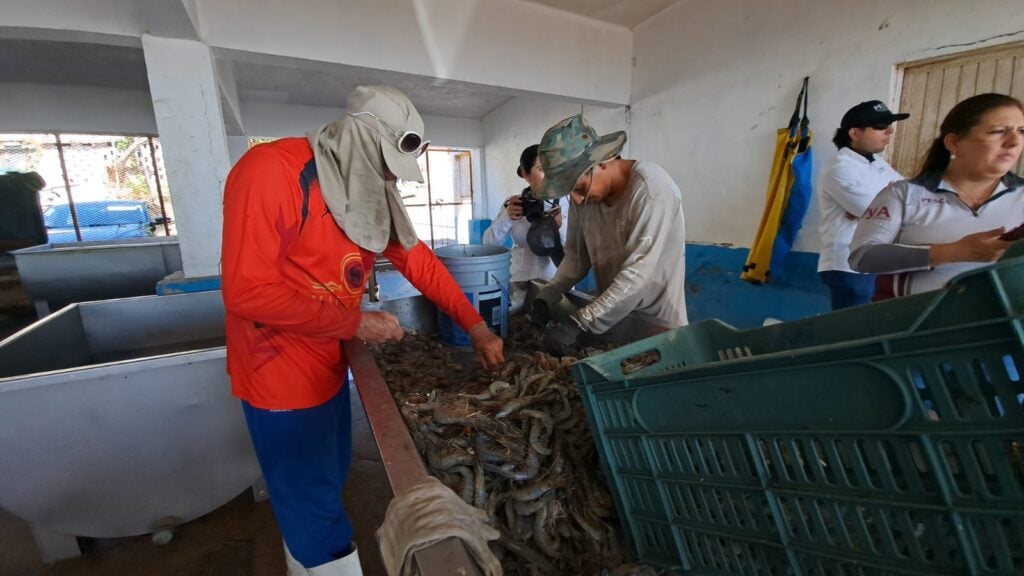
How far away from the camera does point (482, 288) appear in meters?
1.92

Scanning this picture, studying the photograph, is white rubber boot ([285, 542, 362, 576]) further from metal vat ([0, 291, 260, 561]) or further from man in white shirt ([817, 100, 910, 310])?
man in white shirt ([817, 100, 910, 310])

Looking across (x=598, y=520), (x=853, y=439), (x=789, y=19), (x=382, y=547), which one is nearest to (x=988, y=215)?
(x=853, y=439)

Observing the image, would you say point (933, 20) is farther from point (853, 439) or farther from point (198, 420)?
point (198, 420)

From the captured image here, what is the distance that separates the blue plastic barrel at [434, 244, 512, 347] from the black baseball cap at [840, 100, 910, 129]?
2.19 metres

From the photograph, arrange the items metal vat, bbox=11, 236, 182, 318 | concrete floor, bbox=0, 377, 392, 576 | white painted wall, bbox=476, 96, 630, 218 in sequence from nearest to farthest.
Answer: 1. concrete floor, bbox=0, 377, 392, 576
2. metal vat, bbox=11, 236, 182, 318
3. white painted wall, bbox=476, 96, 630, 218

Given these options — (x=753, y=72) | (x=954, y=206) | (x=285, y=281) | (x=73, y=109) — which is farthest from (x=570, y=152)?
(x=73, y=109)

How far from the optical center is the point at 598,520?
3.40ft

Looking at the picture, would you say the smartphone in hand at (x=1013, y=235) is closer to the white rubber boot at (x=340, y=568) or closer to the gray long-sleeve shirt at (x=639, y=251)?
the gray long-sleeve shirt at (x=639, y=251)

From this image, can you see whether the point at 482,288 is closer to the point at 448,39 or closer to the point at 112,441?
the point at 112,441

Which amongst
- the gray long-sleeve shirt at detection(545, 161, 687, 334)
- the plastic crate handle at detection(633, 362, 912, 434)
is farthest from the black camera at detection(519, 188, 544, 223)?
the plastic crate handle at detection(633, 362, 912, 434)

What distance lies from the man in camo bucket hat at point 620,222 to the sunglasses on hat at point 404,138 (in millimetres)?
633

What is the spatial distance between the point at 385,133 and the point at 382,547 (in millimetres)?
1089

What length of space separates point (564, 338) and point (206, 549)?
2.13 metres

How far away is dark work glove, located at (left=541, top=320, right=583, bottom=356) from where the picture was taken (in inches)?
68.0
